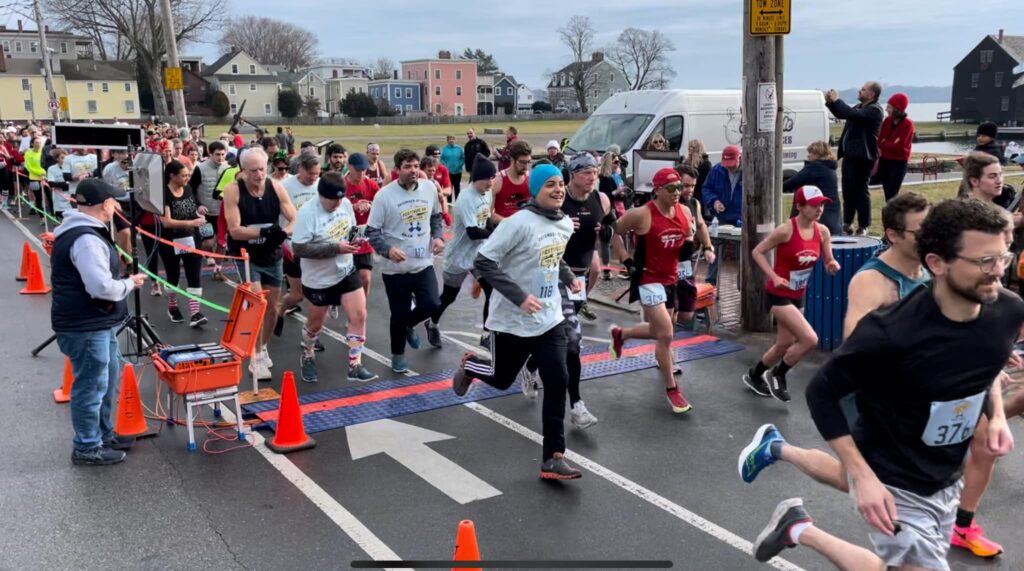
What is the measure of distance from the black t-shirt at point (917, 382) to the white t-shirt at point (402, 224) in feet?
17.5

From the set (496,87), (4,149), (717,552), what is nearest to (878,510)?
(717,552)

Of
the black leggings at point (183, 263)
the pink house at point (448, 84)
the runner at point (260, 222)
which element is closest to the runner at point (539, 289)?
the runner at point (260, 222)

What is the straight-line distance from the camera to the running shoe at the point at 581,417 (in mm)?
6578

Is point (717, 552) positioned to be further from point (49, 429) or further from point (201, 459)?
point (49, 429)

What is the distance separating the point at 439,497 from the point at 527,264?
1.60m

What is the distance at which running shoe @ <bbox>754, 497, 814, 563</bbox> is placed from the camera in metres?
3.80

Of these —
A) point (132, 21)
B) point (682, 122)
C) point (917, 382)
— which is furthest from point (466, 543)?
point (132, 21)

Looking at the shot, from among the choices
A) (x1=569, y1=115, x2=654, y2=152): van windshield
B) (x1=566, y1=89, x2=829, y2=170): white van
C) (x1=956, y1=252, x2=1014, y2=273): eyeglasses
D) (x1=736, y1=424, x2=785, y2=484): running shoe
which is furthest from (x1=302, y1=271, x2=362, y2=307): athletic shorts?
(x1=569, y1=115, x2=654, y2=152): van windshield

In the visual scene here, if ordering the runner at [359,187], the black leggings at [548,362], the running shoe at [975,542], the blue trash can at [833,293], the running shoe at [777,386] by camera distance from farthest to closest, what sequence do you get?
the runner at [359,187], the blue trash can at [833,293], the running shoe at [777,386], the black leggings at [548,362], the running shoe at [975,542]

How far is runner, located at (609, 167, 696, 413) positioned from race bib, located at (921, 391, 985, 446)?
12.5 ft

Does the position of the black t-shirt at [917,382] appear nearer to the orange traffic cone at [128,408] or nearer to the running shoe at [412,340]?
the orange traffic cone at [128,408]

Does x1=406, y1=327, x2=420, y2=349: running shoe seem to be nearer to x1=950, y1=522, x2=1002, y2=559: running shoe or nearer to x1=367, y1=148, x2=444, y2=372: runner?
x1=367, y1=148, x2=444, y2=372: runner

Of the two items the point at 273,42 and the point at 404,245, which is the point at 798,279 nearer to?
the point at 404,245

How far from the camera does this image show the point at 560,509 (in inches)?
208
